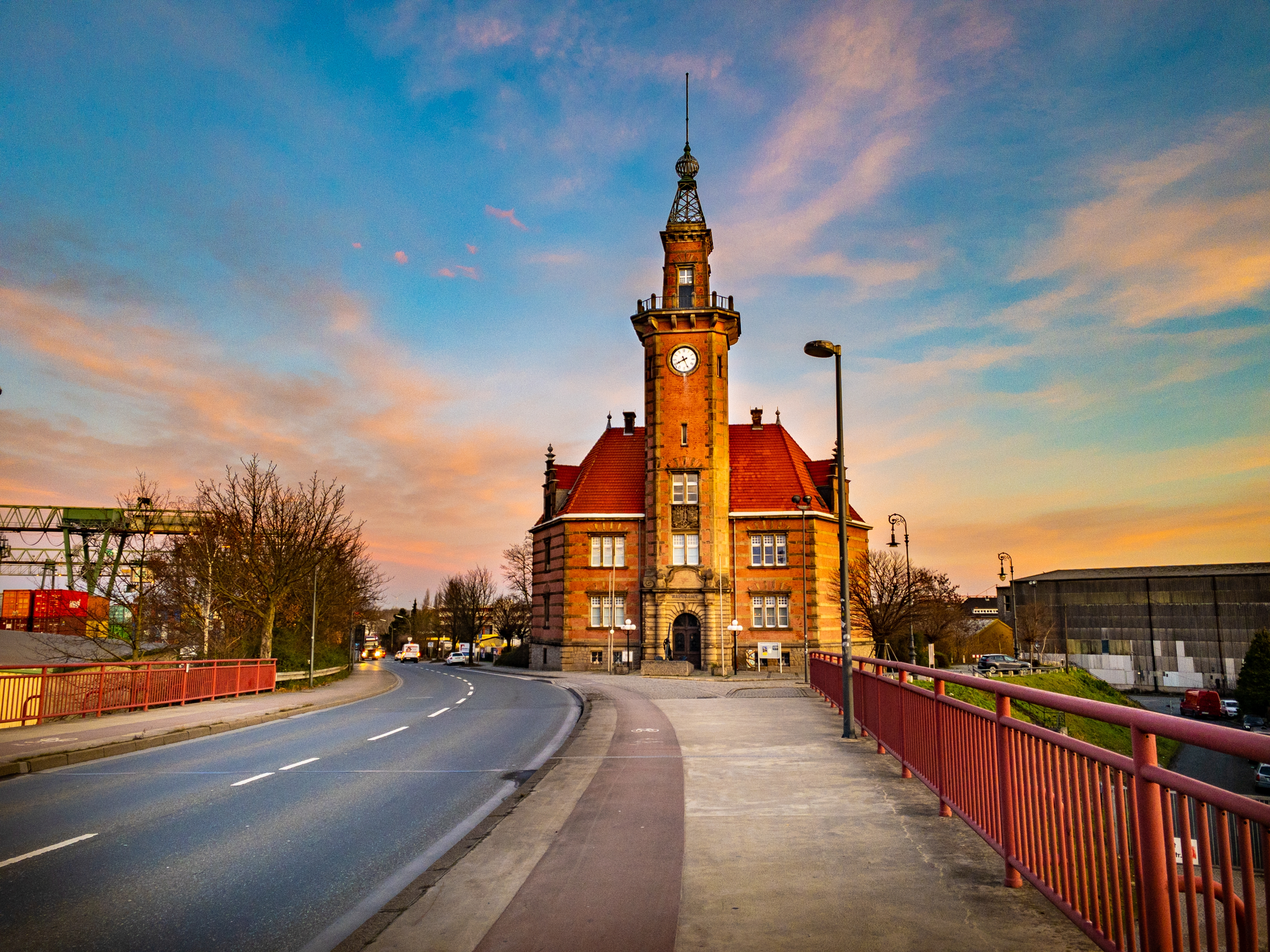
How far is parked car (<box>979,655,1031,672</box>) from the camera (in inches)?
2530

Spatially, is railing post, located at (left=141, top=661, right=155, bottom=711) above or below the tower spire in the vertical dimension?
below

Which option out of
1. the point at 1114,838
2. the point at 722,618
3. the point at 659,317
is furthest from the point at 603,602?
the point at 1114,838

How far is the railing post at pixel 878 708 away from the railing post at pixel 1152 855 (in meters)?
8.15

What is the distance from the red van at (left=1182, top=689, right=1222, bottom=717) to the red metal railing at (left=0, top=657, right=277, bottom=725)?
62.7 meters

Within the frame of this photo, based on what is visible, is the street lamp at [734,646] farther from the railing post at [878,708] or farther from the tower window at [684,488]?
the railing post at [878,708]

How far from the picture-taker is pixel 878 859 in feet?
20.3

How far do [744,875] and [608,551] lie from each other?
143 ft

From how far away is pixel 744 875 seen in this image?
5.94 m

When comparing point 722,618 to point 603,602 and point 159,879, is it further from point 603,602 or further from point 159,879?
point 159,879

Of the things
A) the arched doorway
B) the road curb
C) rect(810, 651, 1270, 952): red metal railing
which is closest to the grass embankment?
the arched doorway

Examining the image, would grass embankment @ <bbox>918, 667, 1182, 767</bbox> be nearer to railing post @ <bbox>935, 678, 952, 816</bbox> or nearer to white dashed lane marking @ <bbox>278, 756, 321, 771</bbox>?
white dashed lane marking @ <bbox>278, 756, 321, 771</bbox>

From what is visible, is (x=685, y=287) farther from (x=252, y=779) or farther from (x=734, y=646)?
(x=252, y=779)

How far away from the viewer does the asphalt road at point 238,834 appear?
5.61 metres

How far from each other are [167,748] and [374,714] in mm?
A: 7685
